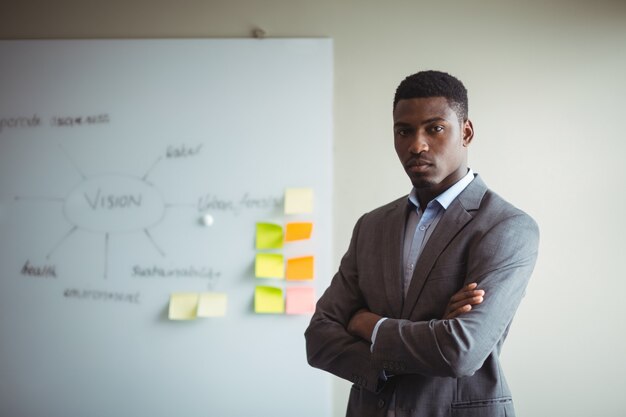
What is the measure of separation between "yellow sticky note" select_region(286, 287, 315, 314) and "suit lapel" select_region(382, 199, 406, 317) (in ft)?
3.17

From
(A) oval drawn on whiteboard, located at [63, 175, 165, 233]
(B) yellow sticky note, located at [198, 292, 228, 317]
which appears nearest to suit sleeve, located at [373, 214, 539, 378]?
(B) yellow sticky note, located at [198, 292, 228, 317]

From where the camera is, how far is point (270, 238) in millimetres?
2316

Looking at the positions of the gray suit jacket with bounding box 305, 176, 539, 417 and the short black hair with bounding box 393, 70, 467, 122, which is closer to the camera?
the gray suit jacket with bounding box 305, 176, 539, 417

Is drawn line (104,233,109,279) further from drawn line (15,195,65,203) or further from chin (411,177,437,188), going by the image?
chin (411,177,437,188)

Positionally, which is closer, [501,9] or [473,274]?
[473,274]

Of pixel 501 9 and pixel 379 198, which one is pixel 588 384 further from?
pixel 501 9

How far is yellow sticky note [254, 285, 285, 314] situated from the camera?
2.30m

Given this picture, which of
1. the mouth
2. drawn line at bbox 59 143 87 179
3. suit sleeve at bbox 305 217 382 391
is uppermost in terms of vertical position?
drawn line at bbox 59 143 87 179

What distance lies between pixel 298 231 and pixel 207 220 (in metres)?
0.38

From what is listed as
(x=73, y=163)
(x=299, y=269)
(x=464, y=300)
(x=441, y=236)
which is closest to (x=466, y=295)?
(x=464, y=300)

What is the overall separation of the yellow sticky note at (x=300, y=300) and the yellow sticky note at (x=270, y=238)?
0.63 ft

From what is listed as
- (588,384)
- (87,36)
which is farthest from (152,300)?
(588,384)

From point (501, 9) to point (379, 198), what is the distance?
36.3 inches

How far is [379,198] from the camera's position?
2.33m
